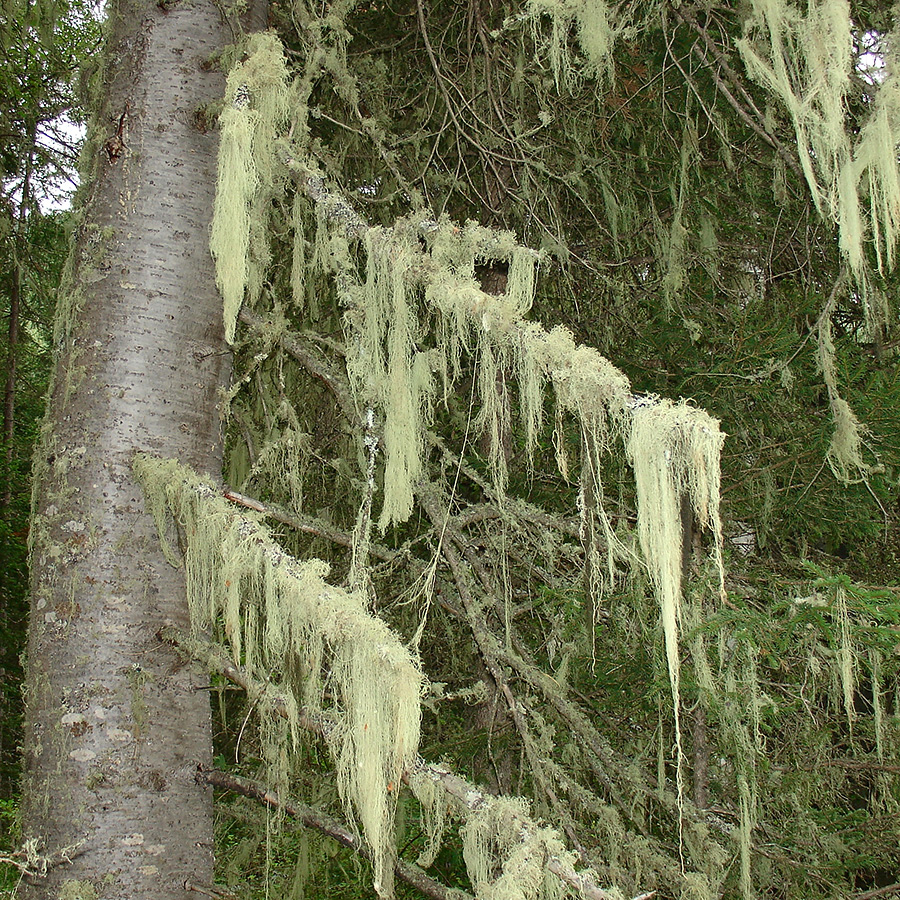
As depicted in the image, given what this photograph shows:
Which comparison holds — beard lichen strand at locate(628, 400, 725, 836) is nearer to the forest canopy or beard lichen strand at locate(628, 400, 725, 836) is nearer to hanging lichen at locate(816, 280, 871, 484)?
the forest canopy

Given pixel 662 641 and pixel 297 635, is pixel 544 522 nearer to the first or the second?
pixel 662 641

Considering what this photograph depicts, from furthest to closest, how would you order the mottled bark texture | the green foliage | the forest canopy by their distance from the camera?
the green foliage < the mottled bark texture < the forest canopy

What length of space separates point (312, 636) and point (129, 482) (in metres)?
0.80

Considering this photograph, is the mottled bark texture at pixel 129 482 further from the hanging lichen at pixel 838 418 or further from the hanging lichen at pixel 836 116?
the hanging lichen at pixel 838 418

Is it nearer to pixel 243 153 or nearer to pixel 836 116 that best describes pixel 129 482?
pixel 243 153

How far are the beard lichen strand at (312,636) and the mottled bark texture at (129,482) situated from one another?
15 cm

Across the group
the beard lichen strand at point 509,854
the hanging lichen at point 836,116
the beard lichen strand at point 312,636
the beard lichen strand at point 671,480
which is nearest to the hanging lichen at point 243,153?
the beard lichen strand at point 312,636

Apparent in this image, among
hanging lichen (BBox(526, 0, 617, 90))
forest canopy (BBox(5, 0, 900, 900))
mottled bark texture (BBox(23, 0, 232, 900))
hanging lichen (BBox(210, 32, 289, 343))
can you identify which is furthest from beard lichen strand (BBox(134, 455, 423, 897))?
hanging lichen (BBox(526, 0, 617, 90))

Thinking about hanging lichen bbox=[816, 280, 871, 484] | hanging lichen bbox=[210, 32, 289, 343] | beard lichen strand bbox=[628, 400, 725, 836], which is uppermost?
hanging lichen bbox=[210, 32, 289, 343]

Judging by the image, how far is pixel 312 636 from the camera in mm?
1755

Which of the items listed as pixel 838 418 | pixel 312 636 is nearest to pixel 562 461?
pixel 312 636

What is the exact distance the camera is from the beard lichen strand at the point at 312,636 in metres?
1.58

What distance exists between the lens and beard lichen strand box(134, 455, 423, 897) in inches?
62.3

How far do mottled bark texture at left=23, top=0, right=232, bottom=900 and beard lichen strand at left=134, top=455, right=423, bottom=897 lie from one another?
0.15 meters
